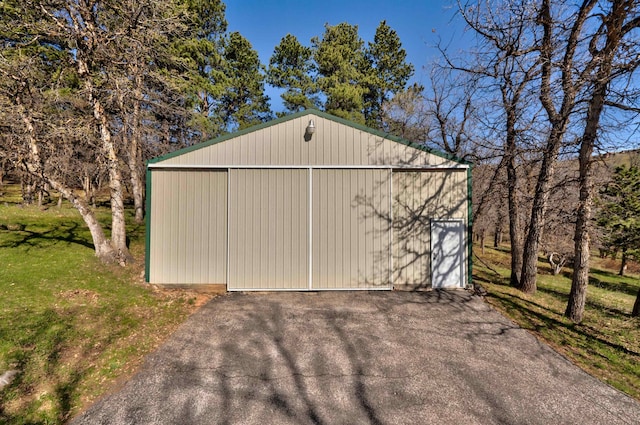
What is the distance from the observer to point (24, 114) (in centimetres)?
753

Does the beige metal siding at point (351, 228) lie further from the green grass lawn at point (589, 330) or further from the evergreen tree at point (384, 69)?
the evergreen tree at point (384, 69)

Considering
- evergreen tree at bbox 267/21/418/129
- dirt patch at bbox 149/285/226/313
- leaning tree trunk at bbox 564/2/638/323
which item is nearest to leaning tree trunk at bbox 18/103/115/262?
dirt patch at bbox 149/285/226/313

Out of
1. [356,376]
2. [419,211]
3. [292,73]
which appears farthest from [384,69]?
[356,376]

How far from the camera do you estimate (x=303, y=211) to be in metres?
7.49

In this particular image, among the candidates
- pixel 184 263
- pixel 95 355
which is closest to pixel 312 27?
pixel 184 263

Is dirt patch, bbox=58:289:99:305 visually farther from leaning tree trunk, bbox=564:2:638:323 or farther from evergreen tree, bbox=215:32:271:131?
evergreen tree, bbox=215:32:271:131

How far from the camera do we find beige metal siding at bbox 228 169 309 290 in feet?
24.2

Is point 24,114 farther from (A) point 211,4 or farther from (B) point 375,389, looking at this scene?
(A) point 211,4

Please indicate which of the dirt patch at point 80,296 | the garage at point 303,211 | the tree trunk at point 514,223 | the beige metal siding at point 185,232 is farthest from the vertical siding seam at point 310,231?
the tree trunk at point 514,223

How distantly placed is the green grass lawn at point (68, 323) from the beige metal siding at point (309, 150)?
3.46 m

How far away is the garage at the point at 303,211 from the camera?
291 inches

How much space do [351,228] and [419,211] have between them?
193cm

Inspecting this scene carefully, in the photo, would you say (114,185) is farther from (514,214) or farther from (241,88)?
(241,88)

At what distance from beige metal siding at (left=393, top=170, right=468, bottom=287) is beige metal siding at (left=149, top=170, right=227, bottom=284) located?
4667mm
